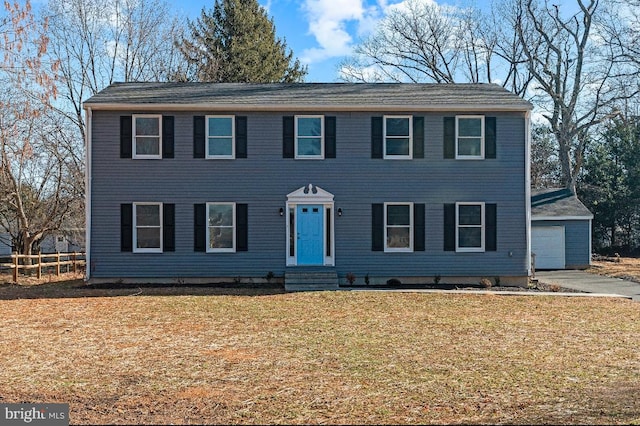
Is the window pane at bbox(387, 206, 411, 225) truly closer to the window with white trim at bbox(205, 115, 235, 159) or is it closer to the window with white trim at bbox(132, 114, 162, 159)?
the window with white trim at bbox(205, 115, 235, 159)

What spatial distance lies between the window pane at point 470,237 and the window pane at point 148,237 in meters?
9.52

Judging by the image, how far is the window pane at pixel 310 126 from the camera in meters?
18.3

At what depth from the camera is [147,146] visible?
18094 millimetres

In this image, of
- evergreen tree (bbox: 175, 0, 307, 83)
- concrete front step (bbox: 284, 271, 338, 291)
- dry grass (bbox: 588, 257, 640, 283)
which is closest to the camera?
concrete front step (bbox: 284, 271, 338, 291)

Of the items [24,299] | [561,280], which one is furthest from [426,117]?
[24,299]

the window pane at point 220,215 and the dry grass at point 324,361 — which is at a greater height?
the window pane at point 220,215

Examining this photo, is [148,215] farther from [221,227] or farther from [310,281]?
[310,281]

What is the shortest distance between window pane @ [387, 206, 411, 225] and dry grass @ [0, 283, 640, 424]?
4.16 meters

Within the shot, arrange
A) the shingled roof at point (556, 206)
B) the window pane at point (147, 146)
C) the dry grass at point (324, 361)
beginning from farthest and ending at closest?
the shingled roof at point (556, 206), the window pane at point (147, 146), the dry grass at point (324, 361)

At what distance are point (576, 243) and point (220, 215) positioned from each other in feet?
54.3

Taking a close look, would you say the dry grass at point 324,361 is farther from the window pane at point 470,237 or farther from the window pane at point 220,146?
the window pane at point 220,146

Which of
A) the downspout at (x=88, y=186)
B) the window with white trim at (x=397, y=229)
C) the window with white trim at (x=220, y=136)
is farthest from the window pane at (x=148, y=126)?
the window with white trim at (x=397, y=229)

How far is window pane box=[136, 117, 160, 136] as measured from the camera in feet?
59.4

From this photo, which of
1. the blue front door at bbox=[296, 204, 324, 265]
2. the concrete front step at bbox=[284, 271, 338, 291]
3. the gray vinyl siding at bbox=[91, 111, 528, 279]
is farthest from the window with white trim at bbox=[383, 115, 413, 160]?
the concrete front step at bbox=[284, 271, 338, 291]
